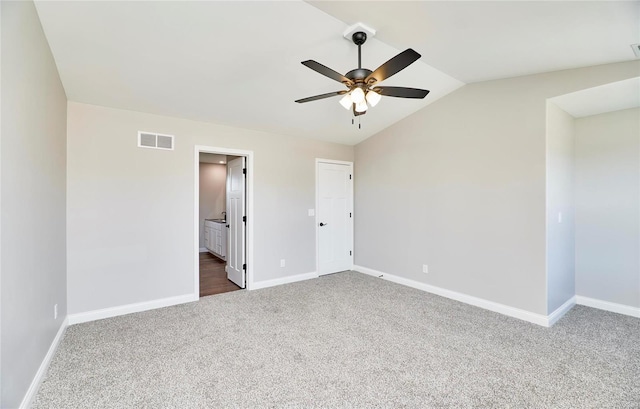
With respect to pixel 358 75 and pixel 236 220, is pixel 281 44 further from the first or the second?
pixel 236 220

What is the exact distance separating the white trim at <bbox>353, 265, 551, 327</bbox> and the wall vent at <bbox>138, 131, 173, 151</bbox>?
3.83m

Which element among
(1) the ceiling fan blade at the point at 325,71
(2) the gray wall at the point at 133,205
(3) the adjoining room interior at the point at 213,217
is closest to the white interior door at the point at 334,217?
(2) the gray wall at the point at 133,205

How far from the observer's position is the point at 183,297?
3.79 m

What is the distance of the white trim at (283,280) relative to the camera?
14.5 feet

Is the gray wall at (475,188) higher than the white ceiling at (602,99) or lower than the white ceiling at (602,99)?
lower

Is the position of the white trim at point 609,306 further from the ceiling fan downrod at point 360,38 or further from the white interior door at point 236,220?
the white interior door at point 236,220

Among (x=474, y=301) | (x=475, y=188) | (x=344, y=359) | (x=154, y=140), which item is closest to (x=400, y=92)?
(x=475, y=188)

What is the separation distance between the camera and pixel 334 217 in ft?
17.5

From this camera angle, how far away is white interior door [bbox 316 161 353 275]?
16.9ft

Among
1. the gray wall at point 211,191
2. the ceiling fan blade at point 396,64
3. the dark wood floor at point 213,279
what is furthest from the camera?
the gray wall at point 211,191

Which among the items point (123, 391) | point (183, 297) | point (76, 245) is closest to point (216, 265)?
point (183, 297)

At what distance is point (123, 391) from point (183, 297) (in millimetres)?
1803

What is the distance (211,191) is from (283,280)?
13.8ft

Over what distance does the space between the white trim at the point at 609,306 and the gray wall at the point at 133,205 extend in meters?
4.37
